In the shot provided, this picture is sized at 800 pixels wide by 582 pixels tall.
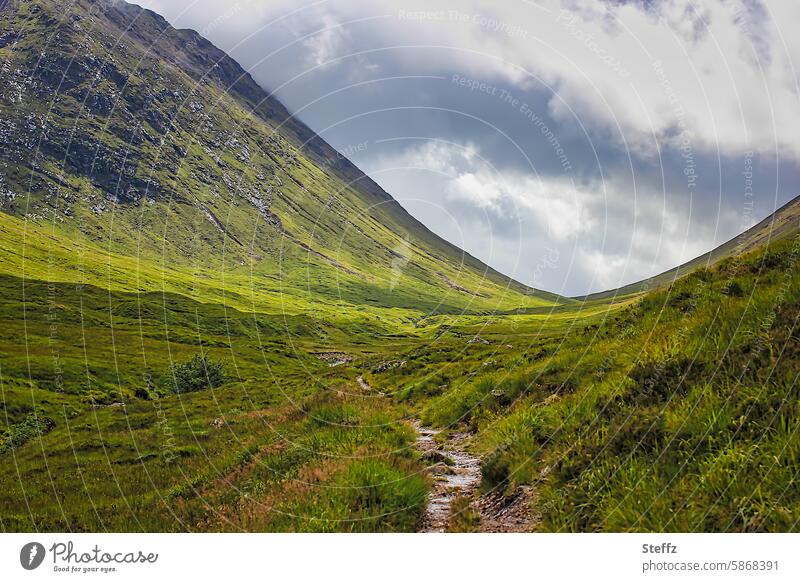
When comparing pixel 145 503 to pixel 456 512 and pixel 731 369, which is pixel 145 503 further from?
pixel 731 369

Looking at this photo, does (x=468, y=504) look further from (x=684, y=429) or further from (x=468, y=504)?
(x=684, y=429)

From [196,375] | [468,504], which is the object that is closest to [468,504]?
[468,504]

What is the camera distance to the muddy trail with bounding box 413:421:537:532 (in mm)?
6602

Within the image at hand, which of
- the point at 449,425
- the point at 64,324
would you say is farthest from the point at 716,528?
the point at 64,324

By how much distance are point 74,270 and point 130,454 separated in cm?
20532
